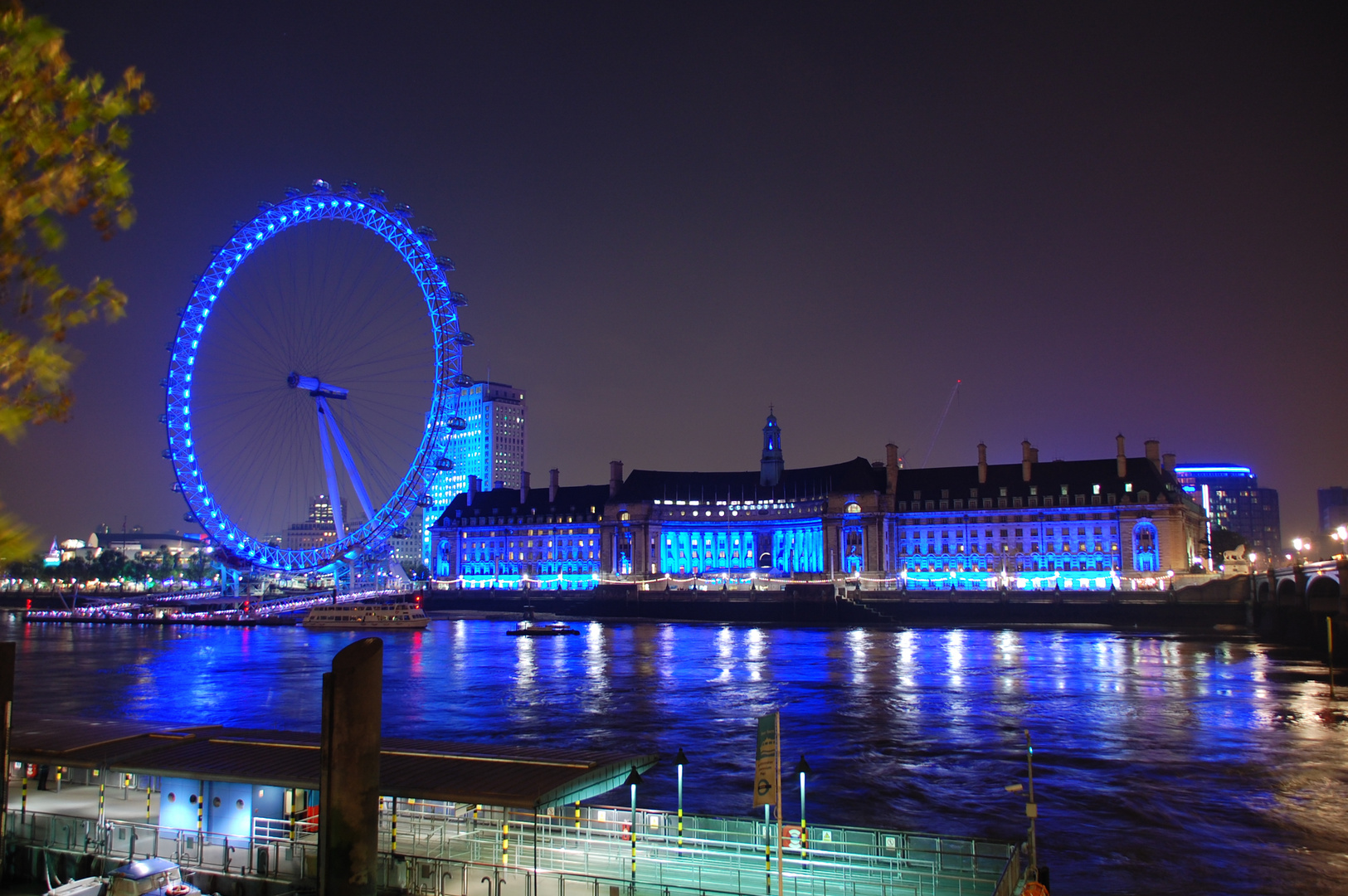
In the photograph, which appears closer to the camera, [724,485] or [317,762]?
[317,762]

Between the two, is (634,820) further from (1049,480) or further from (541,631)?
(1049,480)

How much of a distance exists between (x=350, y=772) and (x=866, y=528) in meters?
152

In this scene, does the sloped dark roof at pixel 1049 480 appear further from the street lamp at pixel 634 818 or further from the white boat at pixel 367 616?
the street lamp at pixel 634 818

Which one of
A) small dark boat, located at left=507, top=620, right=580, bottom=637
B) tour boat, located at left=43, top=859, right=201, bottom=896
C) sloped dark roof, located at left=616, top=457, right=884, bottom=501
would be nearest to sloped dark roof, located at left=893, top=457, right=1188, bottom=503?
sloped dark roof, located at left=616, top=457, right=884, bottom=501

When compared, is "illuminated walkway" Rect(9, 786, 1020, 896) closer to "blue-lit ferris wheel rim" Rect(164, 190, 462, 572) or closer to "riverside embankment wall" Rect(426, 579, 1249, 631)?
"blue-lit ferris wheel rim" Rect(164, 190, 462, 572)

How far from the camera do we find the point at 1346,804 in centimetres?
3180

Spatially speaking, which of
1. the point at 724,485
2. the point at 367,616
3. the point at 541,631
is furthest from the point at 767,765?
the point at 724,485

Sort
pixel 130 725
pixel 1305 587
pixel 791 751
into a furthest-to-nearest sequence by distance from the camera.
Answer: pixel 1305 587, pixel 791 751, pixel 130 725

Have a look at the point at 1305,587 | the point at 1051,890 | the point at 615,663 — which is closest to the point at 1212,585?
the point at 1305,587

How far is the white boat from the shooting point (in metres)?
130

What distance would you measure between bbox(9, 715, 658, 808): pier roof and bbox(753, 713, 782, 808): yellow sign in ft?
14.8

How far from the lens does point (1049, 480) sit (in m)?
156

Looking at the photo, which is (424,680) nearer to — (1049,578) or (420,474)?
(420,474)

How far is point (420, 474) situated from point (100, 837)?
90455 mm
